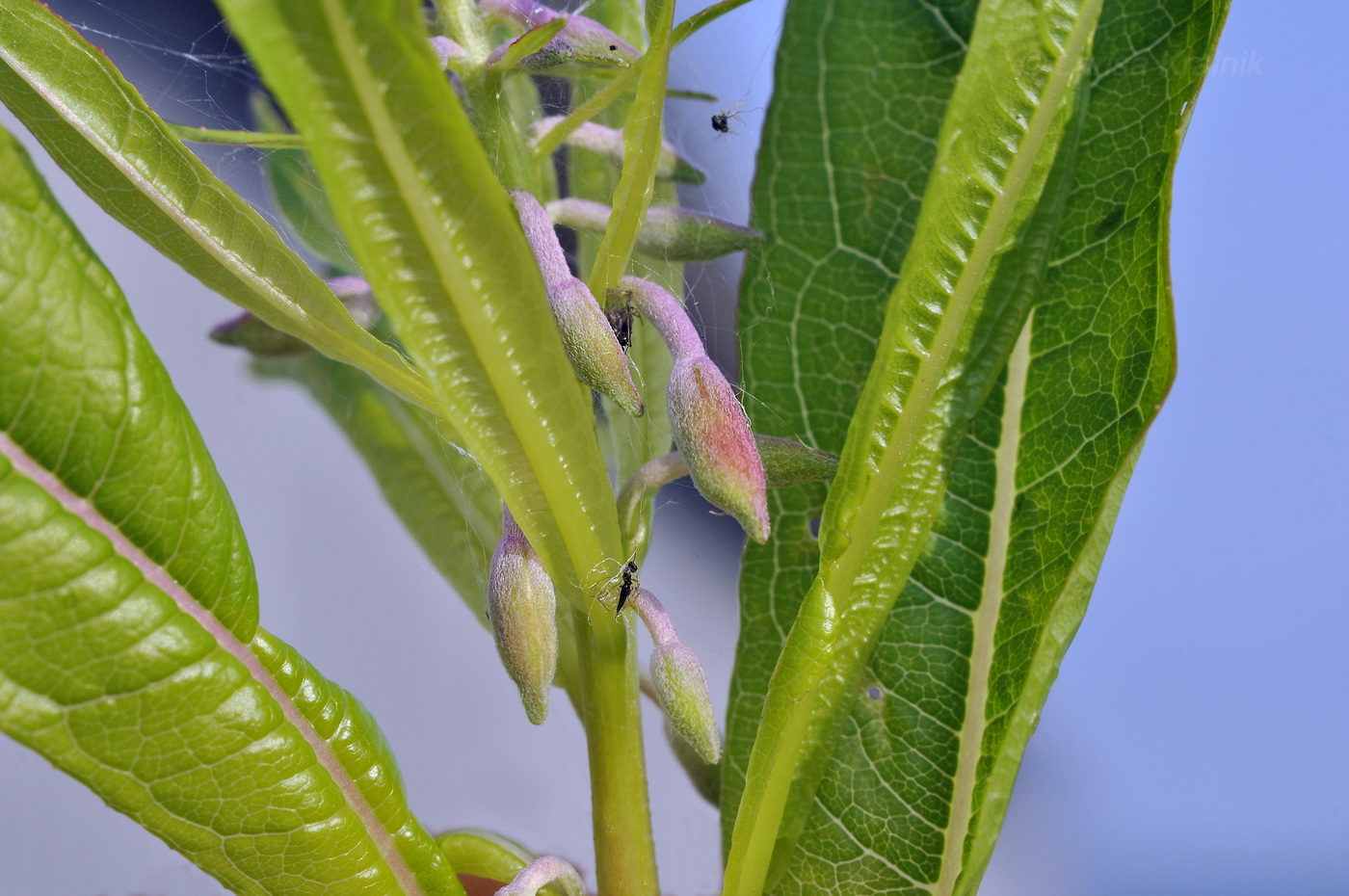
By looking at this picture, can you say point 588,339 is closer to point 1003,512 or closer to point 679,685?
point 679,685

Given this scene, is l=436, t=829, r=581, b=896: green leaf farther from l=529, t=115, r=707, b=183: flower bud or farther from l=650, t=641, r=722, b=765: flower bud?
l=529, t=115, r=707, b=183: flower bud

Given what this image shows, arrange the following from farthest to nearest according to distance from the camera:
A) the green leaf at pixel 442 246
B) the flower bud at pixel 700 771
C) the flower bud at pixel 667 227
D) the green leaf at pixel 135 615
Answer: the flower bud at pixel 700 771, the flower bud at pixel 667 227, the green leaf at pixel 135 615, the green leaf at pixel 442 246

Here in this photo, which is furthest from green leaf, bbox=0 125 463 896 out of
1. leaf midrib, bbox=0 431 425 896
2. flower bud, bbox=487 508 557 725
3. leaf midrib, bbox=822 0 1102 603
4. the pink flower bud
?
leaf midrib, bbox=822 0 1102 603

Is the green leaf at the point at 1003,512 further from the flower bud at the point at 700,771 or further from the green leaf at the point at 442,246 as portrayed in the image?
the green leaf at the point at 442,246

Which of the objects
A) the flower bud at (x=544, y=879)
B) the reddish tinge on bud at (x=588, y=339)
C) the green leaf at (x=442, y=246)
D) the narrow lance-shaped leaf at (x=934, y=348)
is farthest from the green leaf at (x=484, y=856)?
the reddish tinge on bud at (x=588, y=339)

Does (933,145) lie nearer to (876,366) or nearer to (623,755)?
(876,366)

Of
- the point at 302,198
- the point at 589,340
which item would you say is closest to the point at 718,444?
the point at 589,340

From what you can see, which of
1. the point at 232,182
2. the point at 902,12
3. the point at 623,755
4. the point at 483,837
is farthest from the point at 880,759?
the point at 232,182
